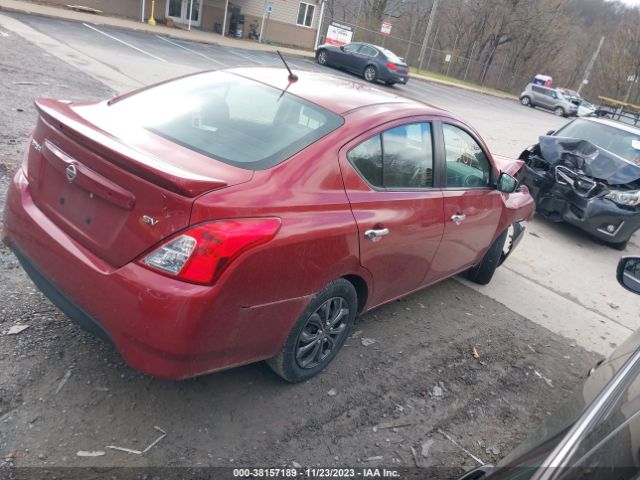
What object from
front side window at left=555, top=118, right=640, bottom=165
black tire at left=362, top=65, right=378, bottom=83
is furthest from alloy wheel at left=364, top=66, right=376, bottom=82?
front side window at left=555, top=118, right=640, bottom=165

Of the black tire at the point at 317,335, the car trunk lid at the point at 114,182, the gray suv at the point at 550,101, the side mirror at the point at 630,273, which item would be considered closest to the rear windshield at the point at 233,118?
the car trunk lid at the point at 114,182

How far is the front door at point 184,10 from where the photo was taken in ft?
84.2

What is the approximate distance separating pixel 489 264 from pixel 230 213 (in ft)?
11.5

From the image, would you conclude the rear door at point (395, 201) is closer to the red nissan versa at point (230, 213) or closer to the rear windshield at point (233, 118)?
the red nissan versa at point (230, 213)

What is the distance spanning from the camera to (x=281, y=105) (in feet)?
10.1

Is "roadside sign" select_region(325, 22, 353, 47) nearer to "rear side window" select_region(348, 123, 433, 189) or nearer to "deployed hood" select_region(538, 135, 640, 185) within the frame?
"deployed hood" select_region(538, 135, 640, 185)

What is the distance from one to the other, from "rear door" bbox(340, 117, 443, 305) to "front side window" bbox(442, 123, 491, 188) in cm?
26

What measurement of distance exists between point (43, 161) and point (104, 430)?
1.46m

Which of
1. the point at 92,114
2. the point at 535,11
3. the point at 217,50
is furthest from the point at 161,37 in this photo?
the point at 535,11

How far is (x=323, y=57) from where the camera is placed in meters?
25.0

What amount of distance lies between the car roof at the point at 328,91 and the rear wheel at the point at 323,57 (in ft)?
73.2

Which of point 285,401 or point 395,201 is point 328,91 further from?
point 285,401

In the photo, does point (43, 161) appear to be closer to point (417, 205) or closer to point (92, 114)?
point (92, 114)

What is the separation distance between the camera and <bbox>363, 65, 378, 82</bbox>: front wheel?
75.1 ft
